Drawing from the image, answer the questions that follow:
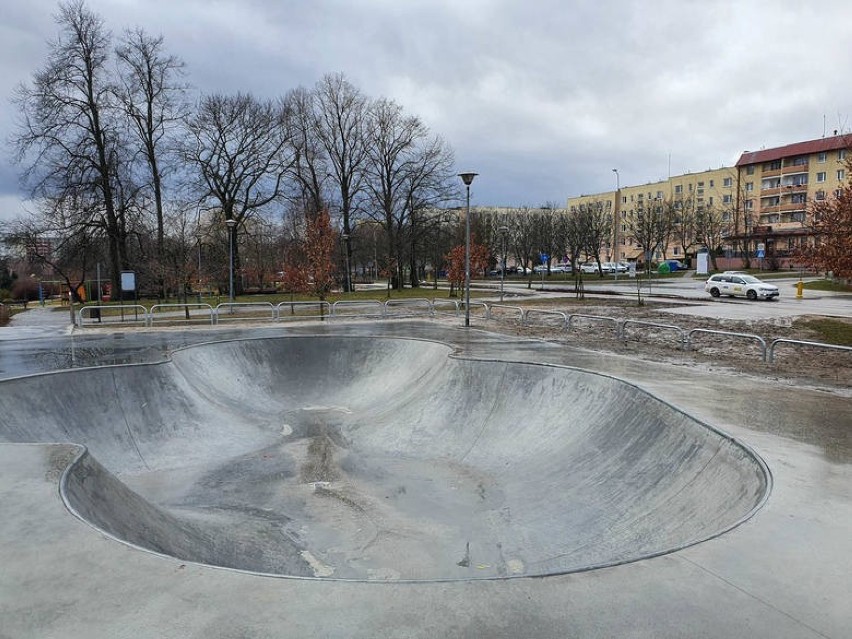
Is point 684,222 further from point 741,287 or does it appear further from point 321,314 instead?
point 321,314

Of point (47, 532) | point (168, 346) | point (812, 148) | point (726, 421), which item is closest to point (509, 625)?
point (47, 532)

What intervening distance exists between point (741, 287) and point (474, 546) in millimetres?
34528

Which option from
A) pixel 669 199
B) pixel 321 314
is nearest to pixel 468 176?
pixel 321 314

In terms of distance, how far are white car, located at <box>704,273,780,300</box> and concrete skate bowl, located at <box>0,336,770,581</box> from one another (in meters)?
27.0

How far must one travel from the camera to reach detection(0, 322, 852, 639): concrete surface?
124 inches

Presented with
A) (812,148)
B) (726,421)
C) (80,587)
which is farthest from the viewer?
(812,148)

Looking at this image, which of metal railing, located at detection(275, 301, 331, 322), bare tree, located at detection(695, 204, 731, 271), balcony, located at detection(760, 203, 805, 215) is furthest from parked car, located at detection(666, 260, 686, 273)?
metal railing, located at detection(275, 301, 331, 322)

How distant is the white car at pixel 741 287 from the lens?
3309cm

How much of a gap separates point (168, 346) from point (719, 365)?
14.3 m

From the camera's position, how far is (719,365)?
12.6 m

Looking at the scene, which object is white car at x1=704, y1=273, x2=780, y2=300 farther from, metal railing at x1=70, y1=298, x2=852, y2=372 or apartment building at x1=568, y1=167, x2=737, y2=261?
apartment building at x1=568, y1=167, x2=737, y2=261

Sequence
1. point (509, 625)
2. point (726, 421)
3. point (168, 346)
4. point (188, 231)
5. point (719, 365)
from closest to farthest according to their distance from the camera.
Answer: point (509, 625) < point (726, 421) < point (719, 365) < point (168, 346) < point (188, 231)

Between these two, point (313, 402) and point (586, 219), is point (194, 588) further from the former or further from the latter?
point (586, 219)

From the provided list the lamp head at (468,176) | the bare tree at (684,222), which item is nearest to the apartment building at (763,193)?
the bare tree at (684,222)
